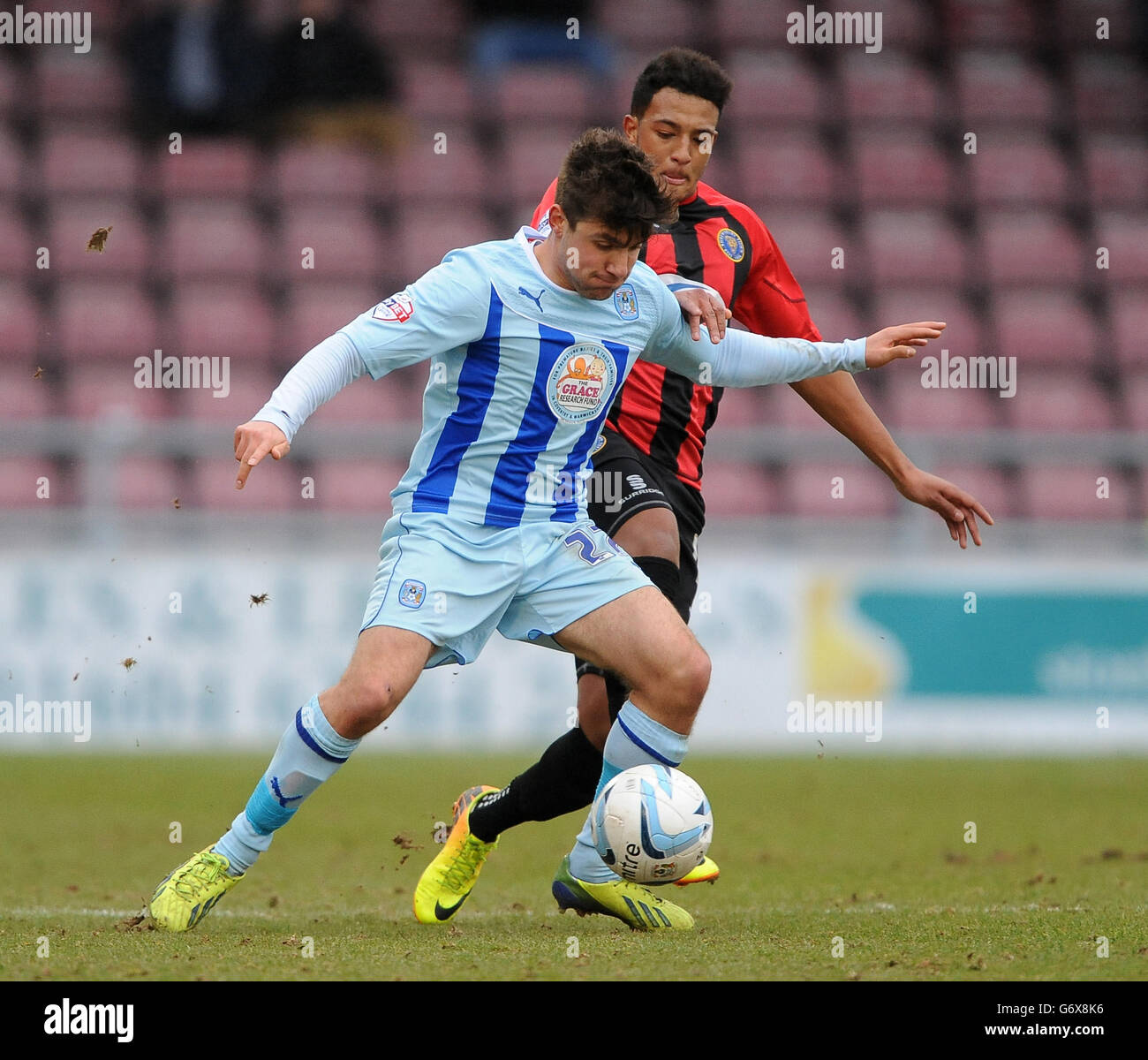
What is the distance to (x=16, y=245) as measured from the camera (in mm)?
14078

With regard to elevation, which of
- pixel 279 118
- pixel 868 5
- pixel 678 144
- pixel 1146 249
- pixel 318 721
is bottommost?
pixel 318 721

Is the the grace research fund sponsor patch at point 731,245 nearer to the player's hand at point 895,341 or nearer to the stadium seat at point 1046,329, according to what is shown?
the player's hand at point 895,341

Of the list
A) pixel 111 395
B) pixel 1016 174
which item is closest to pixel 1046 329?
pixel 1016 174

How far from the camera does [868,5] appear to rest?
54.2 ft

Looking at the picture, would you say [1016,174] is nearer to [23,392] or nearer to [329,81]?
[329,81]

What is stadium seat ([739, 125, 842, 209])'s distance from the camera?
1512 cm

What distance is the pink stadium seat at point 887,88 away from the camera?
15828 millimetres

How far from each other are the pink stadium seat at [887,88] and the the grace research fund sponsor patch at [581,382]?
482 inches

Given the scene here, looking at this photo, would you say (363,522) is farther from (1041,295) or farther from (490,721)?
(1041,295)

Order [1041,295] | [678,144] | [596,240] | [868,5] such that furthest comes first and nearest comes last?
[868,5] → [1041,295] → [678,144] → [596,240]

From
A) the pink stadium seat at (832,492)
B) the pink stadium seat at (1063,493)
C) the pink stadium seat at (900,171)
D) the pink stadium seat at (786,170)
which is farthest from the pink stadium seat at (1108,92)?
the pink stadium seat at (832,492)

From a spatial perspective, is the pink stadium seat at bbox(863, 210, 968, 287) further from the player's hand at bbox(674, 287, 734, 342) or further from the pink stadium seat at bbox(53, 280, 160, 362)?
the player's hand at bbox(674, 287, 734, 342)
